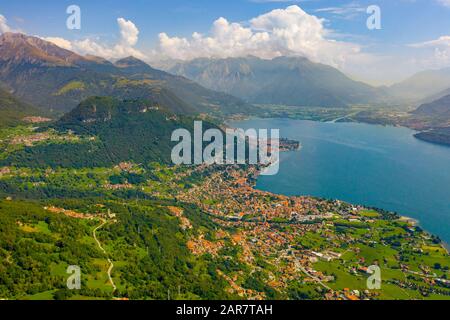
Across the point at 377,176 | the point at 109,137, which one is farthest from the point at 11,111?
the point at 377,176

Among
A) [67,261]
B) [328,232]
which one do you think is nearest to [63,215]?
[67,261]

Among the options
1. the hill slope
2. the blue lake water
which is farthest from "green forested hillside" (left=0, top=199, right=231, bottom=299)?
the hill slope

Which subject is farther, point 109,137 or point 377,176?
point 109,137

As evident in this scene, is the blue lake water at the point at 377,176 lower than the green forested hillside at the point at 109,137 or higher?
lower

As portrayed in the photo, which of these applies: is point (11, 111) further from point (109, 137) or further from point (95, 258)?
point (95, 258)

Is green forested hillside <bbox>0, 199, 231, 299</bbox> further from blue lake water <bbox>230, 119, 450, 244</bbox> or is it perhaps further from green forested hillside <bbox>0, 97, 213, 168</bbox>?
green forested hillside <bbox>0, 97, 213, 168</bbox>

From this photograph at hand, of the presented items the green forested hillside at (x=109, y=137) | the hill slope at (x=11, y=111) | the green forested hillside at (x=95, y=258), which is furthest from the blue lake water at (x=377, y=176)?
the hill slope at (x=11, y=111)

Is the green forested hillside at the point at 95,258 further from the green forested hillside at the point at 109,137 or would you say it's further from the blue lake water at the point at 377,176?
the green forested hillside at the point at 109,137
